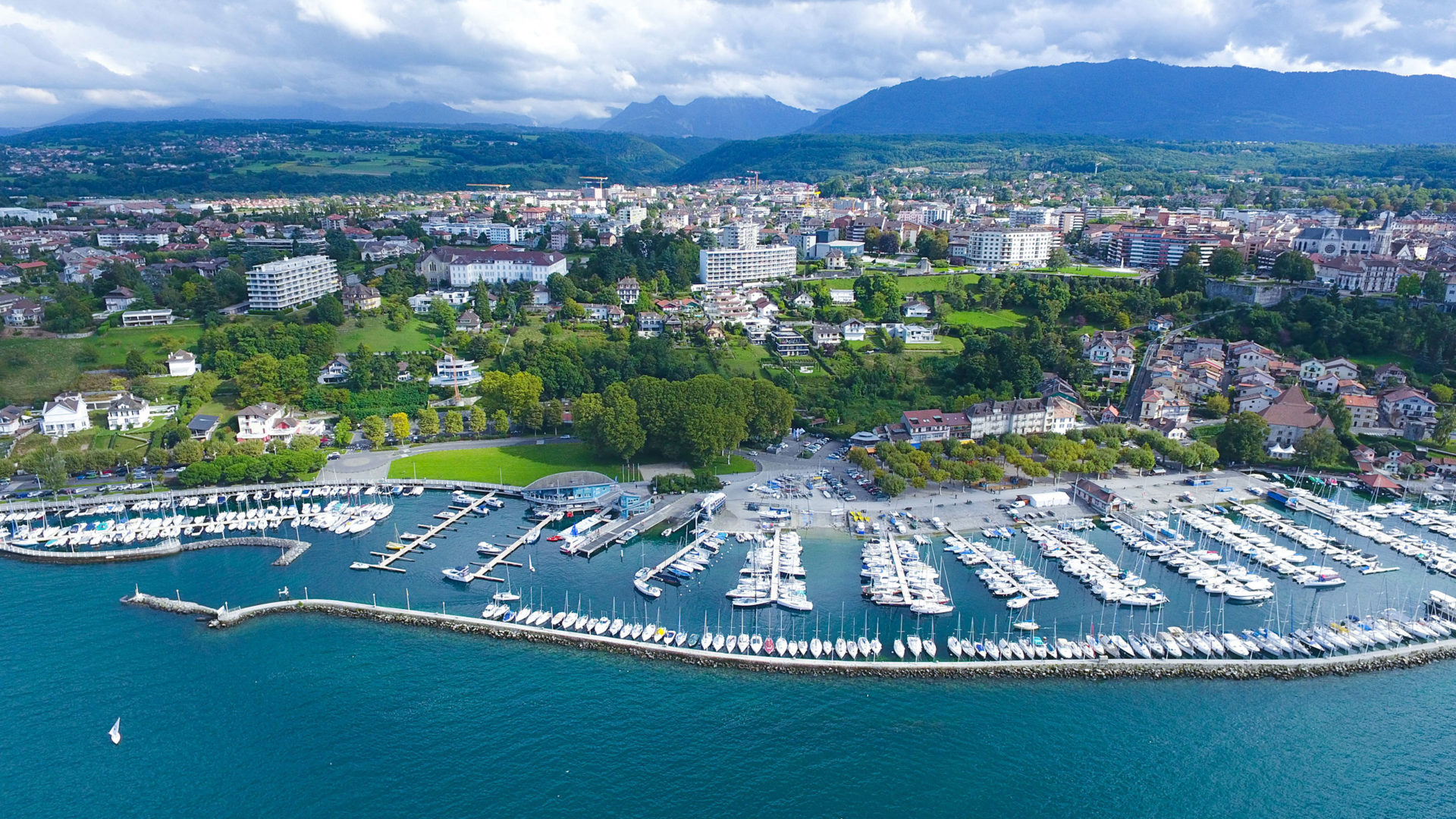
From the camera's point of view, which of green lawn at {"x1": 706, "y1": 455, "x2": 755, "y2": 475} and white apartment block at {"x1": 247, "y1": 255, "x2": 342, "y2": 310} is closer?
green lawn at {"x1": 706, "y1": 455, "x2": 755, "y2": 475}

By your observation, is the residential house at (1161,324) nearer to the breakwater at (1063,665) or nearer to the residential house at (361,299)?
the breakwater at (1063,665)

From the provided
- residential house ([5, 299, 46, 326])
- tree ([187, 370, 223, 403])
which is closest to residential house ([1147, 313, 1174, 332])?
tree ([187, 370, 223, 403])

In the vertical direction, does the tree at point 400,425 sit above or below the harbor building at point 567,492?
above

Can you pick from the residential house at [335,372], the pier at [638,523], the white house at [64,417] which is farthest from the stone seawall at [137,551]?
the residential house at [335,372]

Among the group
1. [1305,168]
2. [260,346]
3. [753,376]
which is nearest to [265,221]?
[260,346]

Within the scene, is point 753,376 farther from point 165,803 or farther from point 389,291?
point 165,803

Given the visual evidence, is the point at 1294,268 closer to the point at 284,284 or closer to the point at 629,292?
the point at 629,292

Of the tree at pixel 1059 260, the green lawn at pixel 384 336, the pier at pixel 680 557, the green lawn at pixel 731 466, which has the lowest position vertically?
the pier at pixel 680 557

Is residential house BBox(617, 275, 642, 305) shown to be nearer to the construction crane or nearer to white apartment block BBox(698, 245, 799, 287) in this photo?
white apartment block BBox(698, 245, 799, 287)
